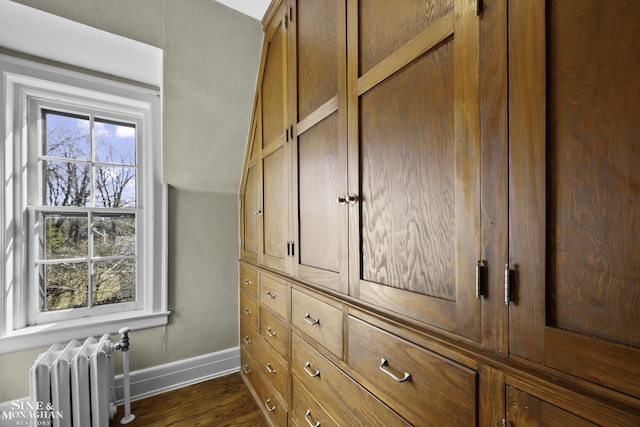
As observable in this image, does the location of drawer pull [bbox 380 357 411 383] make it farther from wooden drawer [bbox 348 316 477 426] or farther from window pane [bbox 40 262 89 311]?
window pane [bbox 40 262 89 311]

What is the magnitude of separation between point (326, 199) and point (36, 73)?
6.53 ft

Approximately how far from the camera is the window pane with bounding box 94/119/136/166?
A: 6.54 ft

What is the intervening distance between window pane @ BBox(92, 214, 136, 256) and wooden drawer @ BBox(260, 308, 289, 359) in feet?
3.86

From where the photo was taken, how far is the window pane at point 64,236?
5.97 ft

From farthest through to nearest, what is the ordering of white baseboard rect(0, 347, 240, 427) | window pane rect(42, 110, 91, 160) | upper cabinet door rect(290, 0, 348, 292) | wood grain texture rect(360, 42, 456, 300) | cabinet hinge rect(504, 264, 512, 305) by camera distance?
1. white baseboard rect(0, 347, 240, 427)
2. window pane rect(42, 110, 91, 160)
3. upper cabinet door rect(290, 0, 348, 292)
4. wood grain texture rect(360, 42, 456, 300)
5. cabinet hinge rect(504, 264, 512, 305)

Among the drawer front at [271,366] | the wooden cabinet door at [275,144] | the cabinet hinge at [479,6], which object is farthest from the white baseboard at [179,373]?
the cabinet hinge at [479,6]

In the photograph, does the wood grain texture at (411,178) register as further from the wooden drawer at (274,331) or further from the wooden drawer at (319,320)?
the wooden drawer at (274,331)

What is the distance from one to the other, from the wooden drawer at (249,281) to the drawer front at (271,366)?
12.8 inches

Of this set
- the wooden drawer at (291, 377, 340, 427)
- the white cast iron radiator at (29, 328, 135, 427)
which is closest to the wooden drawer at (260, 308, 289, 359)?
the wooden drawer at (291, 377, 340, 427)

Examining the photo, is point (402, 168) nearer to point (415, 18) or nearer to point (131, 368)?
point (415, 18)

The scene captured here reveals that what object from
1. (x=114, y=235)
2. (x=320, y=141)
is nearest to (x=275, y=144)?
(x=320, y=141)

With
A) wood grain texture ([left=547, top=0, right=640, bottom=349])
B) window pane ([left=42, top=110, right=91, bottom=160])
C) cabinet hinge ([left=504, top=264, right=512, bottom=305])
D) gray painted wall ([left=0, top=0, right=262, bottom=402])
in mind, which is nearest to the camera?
wood grain texture ([left=547, top=0, right=640, bottom=349])

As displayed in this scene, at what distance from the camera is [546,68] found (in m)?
0.48

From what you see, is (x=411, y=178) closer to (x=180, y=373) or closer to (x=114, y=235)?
(x=114, y=235)
